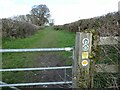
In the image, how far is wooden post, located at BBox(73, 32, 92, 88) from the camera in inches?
172

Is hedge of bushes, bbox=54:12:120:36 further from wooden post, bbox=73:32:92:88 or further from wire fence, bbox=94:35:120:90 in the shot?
wooden post, bbox=73:32:92:88

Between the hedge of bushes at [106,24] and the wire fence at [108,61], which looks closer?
the wire fence at [108,61]

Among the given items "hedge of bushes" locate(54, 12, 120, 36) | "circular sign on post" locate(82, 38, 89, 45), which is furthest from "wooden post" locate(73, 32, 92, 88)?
"hedge of bushes" locate(54, 12, 120, 36)

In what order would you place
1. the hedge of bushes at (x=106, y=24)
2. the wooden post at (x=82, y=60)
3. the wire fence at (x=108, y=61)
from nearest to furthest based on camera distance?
the wooden post at (x=82, y=60) < the wire fence at (x=108, y=61) < the hedge of bushes at (x=106, y=24)

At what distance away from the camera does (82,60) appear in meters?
4.38

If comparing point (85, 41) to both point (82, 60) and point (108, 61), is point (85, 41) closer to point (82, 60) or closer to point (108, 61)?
point (82, 60)

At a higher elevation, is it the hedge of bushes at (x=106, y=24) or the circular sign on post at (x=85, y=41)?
the hedge of bushes at (x=106, y=24)

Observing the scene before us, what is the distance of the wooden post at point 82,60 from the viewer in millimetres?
4371

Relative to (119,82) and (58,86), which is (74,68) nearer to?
(119,82)

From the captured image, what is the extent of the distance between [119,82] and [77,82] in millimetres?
865

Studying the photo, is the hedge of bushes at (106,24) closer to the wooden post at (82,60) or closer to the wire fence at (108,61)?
the wire fence at (108,61)

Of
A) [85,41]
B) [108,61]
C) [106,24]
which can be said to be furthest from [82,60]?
[106,24]

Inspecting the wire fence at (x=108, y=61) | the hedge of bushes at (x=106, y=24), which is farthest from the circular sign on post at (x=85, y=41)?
the hedge of bushes at (x=106, y=24)

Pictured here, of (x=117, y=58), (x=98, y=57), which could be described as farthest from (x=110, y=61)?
(x=98, y=57)
